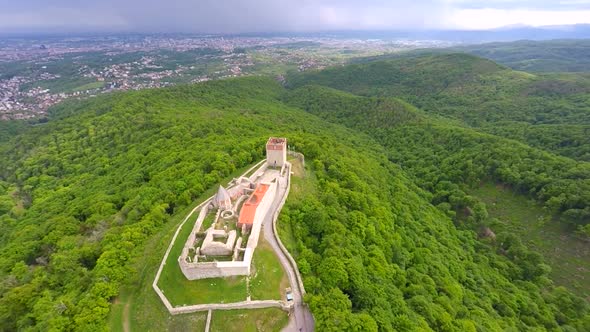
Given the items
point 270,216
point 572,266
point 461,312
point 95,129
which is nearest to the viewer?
point 270,216

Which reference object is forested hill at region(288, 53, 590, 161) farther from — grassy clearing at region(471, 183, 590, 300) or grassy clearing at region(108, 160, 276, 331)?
grassy clearing at region(108, 160, 276, 331)

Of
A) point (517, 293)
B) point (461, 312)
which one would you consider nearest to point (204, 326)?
point (461, 312)

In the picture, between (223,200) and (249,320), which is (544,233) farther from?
(249,320)

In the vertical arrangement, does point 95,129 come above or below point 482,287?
above

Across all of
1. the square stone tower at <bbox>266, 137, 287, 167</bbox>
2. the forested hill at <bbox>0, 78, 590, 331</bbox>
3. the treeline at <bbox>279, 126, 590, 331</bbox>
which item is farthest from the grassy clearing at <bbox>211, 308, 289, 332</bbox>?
the square stone tower at <bbox>266, 137, 287, 167</bbox>

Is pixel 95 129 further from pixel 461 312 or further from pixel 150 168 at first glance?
pixel 461 312

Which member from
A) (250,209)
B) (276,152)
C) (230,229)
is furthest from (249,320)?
(276,152)

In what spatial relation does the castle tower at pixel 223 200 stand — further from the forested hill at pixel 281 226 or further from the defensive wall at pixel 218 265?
the forested hill at pixel 281 226
